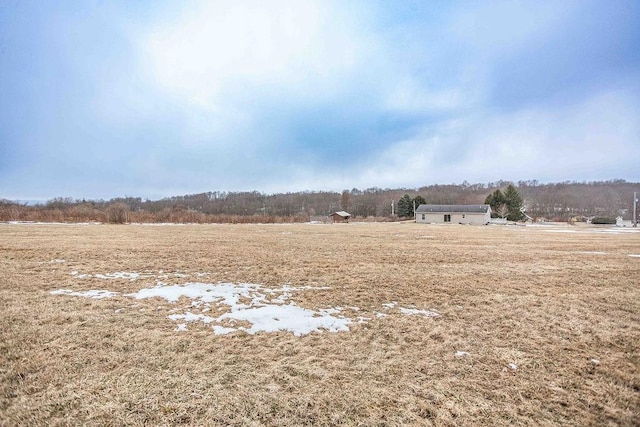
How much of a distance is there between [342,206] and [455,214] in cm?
5784

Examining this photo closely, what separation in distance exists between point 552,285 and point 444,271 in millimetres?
2970

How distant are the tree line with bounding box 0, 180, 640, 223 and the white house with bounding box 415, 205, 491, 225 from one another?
10957mm

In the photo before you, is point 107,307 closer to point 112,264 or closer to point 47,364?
point 47,364

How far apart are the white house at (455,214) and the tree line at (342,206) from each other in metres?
11.0

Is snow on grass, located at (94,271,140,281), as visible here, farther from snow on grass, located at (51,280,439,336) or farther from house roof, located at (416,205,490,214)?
house roof, located at (416,205,490,214)

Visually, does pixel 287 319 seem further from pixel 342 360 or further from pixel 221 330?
pixel 342 360

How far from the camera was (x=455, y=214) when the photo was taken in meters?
61.4

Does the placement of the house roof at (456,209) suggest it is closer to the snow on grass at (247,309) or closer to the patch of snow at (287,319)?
the snow on grass at (247,309)

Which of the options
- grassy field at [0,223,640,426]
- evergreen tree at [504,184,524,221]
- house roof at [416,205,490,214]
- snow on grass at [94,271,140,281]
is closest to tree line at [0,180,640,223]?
evergreen tree at [504,184,524,221]

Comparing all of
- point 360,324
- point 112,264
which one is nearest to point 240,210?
point 112,264

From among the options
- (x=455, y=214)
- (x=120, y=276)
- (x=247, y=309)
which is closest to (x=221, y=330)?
(x=247, y=309)

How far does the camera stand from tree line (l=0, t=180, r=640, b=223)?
5151cm

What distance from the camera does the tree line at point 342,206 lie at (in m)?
51.5

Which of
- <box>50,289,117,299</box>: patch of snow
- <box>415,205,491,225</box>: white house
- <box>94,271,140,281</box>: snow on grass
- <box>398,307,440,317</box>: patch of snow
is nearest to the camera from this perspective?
<box>398,307,440,317</box>: patch of snow
